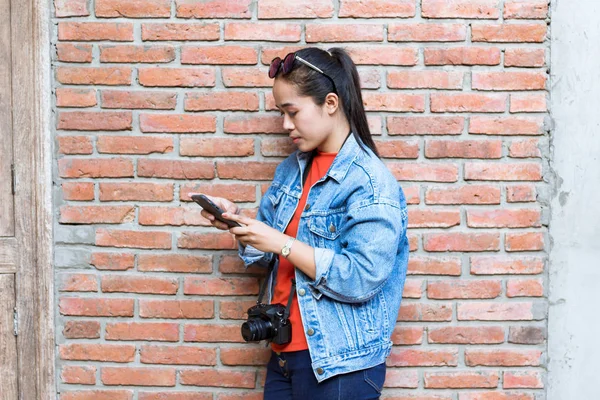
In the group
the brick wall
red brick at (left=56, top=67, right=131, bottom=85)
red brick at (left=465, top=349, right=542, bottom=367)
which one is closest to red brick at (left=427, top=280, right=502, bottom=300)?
the brick wall

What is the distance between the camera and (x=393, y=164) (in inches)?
107

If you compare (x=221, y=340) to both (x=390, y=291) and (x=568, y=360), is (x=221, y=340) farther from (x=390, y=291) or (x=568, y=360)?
(x=568, y=360)

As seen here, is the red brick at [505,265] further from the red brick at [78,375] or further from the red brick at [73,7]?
the red brick at [73,7]

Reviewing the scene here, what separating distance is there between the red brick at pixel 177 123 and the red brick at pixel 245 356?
37.3 inches

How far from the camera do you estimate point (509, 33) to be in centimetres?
269

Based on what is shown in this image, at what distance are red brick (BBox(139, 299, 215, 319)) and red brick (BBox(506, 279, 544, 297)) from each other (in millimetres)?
1259

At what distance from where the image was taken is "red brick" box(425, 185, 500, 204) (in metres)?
Result: 2.71

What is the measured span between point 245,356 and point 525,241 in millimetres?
1280

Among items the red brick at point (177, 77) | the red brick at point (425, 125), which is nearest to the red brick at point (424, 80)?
the red brick at point (425, 125)

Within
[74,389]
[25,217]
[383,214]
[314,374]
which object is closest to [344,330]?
[314,374]

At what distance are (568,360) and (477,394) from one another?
41 centimetres

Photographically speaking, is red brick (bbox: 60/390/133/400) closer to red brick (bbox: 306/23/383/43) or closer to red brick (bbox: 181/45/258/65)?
red brick (bbox: 181/45/258/65)

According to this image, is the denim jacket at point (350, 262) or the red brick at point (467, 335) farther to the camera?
Result: the red brick at point (467, 335)

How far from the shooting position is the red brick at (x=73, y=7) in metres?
2.72
